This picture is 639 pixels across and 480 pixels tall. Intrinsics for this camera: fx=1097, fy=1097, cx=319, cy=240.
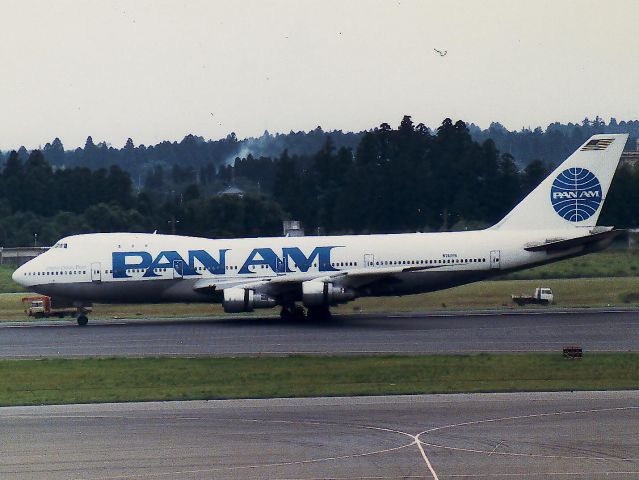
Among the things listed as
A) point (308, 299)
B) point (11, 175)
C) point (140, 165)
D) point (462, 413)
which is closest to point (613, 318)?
point (308, 299)

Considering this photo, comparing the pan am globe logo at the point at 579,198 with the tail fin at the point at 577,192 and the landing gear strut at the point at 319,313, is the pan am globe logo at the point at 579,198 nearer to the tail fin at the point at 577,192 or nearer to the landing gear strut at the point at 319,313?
the tail fin at the point at 577,192

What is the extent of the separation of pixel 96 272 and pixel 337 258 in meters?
11.2

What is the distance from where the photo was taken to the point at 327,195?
7294cm

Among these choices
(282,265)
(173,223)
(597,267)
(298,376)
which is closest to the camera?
(298,376)

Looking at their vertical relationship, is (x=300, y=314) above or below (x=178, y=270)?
below

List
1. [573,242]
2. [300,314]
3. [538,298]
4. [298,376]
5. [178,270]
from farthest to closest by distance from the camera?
[538,298] < [178,270] < [300,314] < [573,242] < [298,376]

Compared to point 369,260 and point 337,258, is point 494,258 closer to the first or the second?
point 369,260

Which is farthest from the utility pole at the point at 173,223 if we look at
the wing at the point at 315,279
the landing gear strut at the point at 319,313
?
the landing gear strut at the point at 319,313

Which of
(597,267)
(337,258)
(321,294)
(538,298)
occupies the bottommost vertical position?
(538,298)

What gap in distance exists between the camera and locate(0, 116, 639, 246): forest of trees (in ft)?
221

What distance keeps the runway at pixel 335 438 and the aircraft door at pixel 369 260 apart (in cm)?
2373

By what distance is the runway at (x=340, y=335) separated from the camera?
3812 cm

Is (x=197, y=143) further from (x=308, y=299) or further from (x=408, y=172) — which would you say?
(x=308, y=299)

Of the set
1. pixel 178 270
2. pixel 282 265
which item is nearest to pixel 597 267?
pixel 282 265
